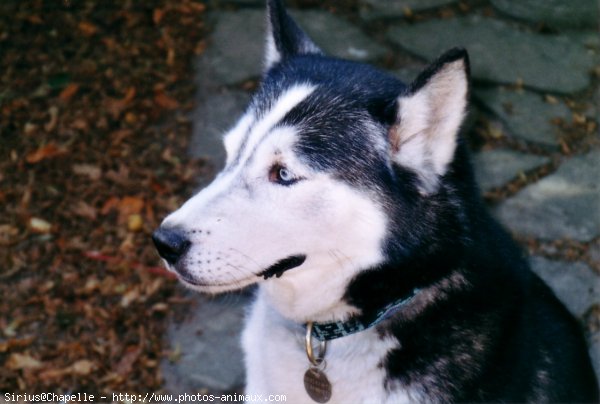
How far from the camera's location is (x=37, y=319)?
11.7 ft

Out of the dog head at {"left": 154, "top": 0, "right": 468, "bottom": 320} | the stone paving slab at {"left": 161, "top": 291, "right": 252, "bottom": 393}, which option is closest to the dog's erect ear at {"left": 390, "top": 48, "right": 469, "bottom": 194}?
the dog head at {"left": 154, "top": 0, "right": 468, "bottom": 320}

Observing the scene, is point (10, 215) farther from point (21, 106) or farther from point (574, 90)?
point (574, 90)

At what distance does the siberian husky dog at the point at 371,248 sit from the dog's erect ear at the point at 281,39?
0.77 ft

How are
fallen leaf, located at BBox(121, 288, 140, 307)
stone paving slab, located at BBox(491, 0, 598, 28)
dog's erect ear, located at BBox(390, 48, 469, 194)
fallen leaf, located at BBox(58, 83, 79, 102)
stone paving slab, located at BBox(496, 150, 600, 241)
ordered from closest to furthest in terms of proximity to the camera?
dog's erect ear, located at BBox(390, 48, 469, 194), fallen leaf, located at BBox(121, 288, 140, 307), stone paving slab, located at BBox(496, 150, 600, 241), fallen leaf, located at BBox(58, 83, 79, 102), stone paving slab, located at BBox(491, 0, 598, 28)

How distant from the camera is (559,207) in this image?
3920 mm

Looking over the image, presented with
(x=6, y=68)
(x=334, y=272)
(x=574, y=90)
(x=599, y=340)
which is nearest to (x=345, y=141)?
(x=334, y=272)

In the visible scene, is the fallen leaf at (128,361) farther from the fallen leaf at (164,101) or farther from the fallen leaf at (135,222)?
the fallen leaf at (164,101)

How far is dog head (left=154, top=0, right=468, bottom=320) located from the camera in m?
2.22

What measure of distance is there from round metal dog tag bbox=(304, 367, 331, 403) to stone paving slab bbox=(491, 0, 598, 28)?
3895 mm

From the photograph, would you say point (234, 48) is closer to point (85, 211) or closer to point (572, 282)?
point (85, 211)

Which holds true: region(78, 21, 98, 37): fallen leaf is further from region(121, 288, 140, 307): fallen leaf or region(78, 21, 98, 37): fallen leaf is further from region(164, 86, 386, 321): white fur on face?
region(164, 86, 386, 321): white fur on face

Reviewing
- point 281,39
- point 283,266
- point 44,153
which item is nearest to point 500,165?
point 281,39

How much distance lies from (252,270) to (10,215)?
2.44 metres

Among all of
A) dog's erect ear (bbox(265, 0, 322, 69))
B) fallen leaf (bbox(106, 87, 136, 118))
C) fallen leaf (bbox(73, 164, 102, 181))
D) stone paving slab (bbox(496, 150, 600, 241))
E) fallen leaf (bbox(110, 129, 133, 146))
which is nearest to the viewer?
dog's erect ear (bbox(265, 0, 322, 69))
